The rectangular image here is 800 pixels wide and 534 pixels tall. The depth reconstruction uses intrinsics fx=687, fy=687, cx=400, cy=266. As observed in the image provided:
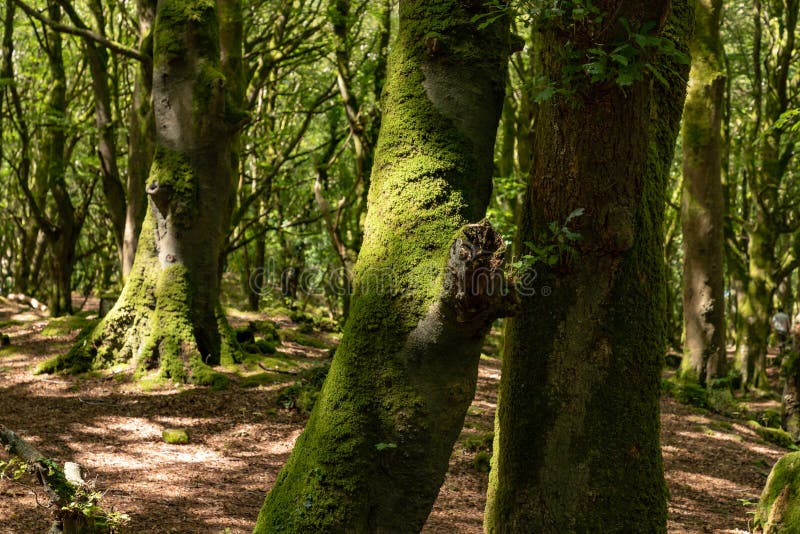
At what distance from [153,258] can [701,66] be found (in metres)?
Result: 9.21

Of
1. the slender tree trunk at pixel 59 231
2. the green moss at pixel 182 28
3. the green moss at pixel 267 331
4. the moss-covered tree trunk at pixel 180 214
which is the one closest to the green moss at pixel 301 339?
the green moss at pixel 267 331

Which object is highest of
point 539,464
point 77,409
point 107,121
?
point 107,121

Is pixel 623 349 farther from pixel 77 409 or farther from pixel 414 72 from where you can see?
pixel 77 409

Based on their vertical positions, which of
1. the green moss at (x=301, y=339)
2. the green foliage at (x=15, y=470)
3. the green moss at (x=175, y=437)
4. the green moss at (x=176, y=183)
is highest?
the green moss at (x=176, y=183)

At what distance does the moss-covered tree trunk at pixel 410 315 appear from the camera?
338 cm

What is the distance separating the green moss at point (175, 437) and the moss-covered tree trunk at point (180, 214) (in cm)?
185

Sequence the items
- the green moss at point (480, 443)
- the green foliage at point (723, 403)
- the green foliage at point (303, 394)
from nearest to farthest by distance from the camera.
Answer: the green moss at point (480, 443) < the green foliage at point (303, 394) < the green foliage at point (723, 403)

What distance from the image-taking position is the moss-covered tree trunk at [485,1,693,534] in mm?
3410

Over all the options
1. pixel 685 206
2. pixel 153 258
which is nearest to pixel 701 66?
pixel 685 206

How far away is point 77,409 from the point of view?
7328 millimetres

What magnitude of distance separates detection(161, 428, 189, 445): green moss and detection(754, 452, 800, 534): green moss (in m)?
5.05

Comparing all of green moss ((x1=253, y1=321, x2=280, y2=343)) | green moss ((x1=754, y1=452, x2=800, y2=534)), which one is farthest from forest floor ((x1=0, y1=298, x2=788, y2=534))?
green moss ((x1=253, y1=321, x2=280, y2=343))

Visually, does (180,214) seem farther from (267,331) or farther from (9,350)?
(267,331)

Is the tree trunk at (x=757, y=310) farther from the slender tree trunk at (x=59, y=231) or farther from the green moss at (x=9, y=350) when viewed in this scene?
the slender tree trunk at (x=59, y=231)
